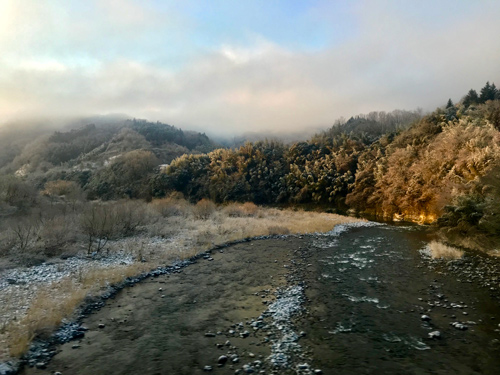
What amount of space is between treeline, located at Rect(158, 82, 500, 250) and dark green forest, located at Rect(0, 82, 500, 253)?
13 cm

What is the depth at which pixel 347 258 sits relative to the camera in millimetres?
22906

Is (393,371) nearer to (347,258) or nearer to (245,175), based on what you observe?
(347,258)

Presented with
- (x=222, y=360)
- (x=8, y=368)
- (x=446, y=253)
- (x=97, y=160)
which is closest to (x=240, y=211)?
(x=446, y=253)

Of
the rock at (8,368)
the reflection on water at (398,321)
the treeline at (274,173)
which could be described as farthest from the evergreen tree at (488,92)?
the rock at (8,368)

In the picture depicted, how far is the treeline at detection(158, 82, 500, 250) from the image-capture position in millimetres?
25156

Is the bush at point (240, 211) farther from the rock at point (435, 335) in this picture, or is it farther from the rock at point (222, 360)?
the rock at point (222, 360)

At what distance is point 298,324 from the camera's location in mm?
11984

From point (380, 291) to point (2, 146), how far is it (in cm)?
23543

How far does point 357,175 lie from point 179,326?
61.2 meters

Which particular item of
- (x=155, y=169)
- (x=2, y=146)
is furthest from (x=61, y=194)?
(x=2, y=146)

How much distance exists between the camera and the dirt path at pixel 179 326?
31.4ft

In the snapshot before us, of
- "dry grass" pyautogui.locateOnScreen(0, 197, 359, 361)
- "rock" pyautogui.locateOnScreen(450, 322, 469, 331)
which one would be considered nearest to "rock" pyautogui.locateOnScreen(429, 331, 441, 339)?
"rock" pyautogui.locateOnScreen(450, 322, 469, 331)

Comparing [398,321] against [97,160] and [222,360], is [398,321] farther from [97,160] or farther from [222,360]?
[97,160]

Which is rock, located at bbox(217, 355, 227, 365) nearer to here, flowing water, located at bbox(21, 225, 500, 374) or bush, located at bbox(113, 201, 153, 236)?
flowing water, located at bbox(21, 225, 500, 374)
